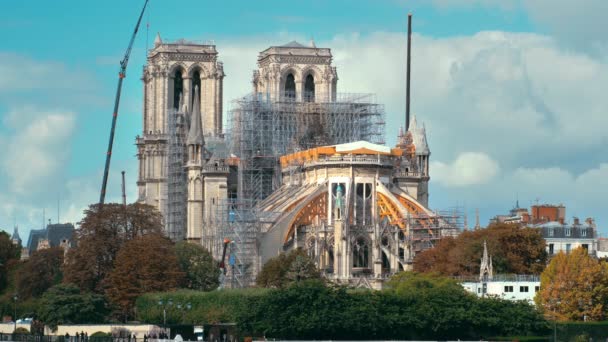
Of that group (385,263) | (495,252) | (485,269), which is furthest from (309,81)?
(485,269)

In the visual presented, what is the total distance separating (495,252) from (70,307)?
29465mm

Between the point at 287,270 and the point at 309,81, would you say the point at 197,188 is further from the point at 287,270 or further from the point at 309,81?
the point at 287,270

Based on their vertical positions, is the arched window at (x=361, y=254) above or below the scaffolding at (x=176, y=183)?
below

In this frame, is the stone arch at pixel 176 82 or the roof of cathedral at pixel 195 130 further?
the stone arch at pixel 176 82

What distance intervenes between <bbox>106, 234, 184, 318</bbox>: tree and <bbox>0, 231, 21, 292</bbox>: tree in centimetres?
3524

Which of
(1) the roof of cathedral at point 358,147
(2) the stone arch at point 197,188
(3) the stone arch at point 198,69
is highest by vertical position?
(3) the stone arch at point 198,69

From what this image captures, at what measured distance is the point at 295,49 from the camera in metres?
173

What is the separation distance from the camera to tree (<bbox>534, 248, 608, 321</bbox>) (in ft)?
396

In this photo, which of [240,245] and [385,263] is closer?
[240,245]

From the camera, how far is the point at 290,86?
568 feet

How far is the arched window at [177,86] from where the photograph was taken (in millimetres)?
Result: 174875

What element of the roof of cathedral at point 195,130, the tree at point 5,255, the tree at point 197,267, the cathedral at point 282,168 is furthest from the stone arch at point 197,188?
the tree at point 5,255

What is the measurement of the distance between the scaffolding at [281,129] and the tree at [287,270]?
21466 millimetres

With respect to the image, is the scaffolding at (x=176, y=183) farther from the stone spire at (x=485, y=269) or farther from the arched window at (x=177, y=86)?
the stone spire at (x=485, y=269)
